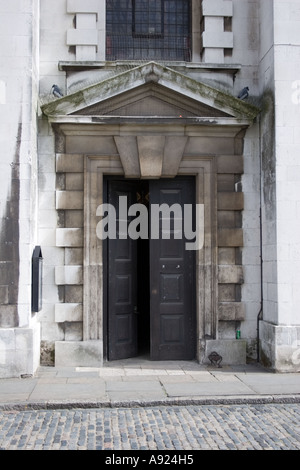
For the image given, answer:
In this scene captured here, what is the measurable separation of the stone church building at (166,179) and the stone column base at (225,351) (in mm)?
24

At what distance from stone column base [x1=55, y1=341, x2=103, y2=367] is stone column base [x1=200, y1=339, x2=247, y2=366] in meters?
1.76

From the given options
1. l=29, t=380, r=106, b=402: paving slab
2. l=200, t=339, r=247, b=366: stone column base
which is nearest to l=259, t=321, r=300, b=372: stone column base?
l=200, t=339, r=247, b=366: stone column base

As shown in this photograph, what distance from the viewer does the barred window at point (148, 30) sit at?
10.0m

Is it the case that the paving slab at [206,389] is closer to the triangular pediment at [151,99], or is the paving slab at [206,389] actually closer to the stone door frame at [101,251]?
the stone door frame at [101,251]

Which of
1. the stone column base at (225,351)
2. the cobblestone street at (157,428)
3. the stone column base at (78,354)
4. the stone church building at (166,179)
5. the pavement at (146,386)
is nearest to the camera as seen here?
the cobblestone street at (157,428)

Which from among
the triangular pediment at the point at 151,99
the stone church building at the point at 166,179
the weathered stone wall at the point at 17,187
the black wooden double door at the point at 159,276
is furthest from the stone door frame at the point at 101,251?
the weathered stone wall at the point at 17,187

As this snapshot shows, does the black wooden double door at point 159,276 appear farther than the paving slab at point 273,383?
Yes

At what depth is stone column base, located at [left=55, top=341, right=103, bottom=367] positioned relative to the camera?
9078 mm

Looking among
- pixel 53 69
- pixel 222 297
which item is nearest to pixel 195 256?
pixel 222 297

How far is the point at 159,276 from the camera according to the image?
31.3 feet

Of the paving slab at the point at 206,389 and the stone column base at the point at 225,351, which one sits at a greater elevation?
the stone column base at the point at 225,351

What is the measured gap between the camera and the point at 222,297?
9422mm

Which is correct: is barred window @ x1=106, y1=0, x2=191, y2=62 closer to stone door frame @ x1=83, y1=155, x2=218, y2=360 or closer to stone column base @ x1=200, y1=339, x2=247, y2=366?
stone door frame @ x1=83, y1=155, x2=218, y2=360
